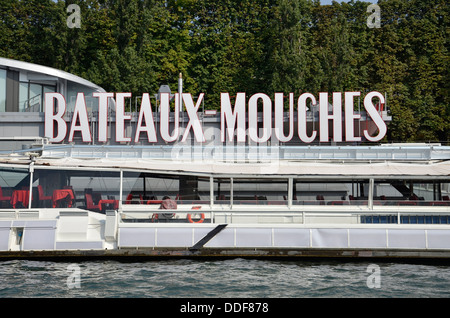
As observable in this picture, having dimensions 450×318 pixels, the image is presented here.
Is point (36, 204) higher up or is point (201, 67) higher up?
point (201, 67)

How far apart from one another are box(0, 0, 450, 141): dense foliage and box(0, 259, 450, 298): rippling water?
33.7 metres

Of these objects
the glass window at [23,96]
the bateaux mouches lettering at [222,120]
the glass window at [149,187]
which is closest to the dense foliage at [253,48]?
the glass window at [23,96]

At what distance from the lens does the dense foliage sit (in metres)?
54.8

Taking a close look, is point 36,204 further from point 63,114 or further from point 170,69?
point 170,69

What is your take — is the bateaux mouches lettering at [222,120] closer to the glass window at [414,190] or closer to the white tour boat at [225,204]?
the white tour boat at [225,204]

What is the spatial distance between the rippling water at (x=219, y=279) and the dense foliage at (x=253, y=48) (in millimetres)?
33675

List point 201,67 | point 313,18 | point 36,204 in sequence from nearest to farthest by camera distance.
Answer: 1. point 36,204
2. point 201,67
3. point 313,18

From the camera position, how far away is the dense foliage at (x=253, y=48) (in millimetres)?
54812

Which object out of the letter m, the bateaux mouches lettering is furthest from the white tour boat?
the letter m

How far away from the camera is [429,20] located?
65.4m

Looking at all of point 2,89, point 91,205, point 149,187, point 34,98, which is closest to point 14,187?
point 91,205

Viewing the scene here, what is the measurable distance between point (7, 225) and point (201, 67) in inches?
1807
